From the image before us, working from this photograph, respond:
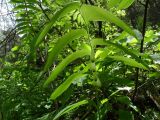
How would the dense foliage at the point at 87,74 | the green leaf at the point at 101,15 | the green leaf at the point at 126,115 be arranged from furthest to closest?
the green leaf at the point at 126,115 → the dense foliage at the point at 87,74 → the green leaf at the point at 101,15

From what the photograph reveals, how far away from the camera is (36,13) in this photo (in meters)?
2.45

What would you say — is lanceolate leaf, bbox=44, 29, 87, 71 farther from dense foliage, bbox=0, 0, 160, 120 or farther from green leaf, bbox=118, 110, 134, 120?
green leaf, bbox=118, 110, 134, 120

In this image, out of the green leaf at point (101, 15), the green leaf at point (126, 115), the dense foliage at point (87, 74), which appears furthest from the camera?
the green leaf at point (126, 115)

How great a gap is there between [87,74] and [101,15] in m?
0.41

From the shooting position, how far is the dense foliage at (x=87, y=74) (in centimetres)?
90

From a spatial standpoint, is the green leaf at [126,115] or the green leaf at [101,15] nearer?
the green leaf at [101,15]

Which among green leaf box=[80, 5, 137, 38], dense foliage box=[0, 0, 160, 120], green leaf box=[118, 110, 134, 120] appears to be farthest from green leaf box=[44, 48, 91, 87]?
green leaf box=[118, 110, 134, 120]

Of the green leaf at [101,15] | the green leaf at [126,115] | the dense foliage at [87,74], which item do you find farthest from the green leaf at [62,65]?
the green leaf at [126,115]

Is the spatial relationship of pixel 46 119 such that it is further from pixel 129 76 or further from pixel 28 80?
pixel 28 80

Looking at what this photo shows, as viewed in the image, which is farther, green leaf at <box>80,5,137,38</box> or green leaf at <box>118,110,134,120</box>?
green leaf at <box>118,110,134,120</box>

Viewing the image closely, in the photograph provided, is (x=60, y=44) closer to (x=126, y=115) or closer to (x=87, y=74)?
(x=87, y=74)

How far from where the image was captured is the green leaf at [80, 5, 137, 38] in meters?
0.76

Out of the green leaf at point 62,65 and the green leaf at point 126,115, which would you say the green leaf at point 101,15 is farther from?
the green leaf at point 126,115

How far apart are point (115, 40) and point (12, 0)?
106 cm
